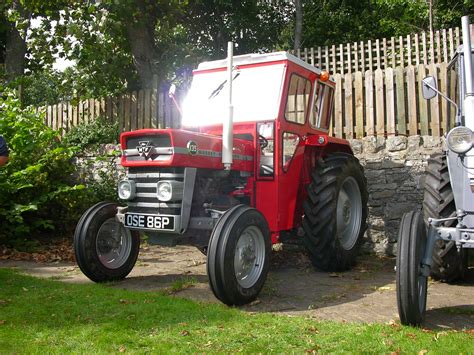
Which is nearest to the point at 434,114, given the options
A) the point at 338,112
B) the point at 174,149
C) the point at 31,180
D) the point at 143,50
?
the point at 338,112

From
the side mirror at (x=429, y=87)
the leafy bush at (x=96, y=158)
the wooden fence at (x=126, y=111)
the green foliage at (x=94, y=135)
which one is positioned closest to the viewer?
the side mirror at (x=429, y=87)

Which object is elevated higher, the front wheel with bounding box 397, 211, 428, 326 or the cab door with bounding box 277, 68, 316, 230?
the cab door with bounding box 277, 68, 316, 230

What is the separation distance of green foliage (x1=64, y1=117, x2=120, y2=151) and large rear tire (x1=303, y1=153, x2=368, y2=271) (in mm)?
6102

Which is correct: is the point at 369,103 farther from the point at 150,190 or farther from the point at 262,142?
the point at 150,190

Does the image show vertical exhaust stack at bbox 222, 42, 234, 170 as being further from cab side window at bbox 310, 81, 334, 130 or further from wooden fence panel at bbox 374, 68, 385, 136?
wooden fence panel at bbox 374, 68, 385, 136

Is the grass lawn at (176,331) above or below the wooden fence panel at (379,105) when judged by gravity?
below

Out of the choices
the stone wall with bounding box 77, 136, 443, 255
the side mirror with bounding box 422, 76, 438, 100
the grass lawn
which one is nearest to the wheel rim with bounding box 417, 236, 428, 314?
the grass lawn

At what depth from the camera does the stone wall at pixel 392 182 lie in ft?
24.3

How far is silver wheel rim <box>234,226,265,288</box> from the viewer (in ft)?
15.5

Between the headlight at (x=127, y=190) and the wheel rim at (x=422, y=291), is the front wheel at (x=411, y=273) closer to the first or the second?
the wheel rim at (x=422, y=291)

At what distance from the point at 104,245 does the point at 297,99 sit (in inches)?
113

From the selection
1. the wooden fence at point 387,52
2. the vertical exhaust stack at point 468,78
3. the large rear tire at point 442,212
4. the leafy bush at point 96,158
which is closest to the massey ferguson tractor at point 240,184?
the large rear tire at point 442,212

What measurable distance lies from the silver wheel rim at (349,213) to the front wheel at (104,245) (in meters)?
2.62

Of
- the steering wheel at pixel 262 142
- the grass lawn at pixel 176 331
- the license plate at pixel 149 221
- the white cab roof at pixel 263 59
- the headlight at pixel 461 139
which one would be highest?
the white cab roof at pixel 263 59
